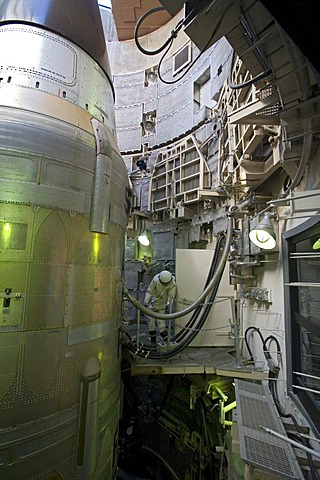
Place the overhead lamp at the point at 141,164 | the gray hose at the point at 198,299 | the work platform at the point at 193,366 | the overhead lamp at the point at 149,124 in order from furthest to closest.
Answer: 1. the overhead lamp at the point at 149,124
2. the overhead lamp at the point at 141,164
3. the gray hose at the point at 198,299
4. the work platform at the point at 193,366

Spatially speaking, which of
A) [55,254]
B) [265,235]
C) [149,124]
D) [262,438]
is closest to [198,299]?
[265,235]

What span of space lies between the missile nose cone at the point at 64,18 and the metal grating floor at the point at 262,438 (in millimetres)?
5742

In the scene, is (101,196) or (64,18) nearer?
(101,196)

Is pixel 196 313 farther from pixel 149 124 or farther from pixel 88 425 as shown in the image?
pixel 149 124

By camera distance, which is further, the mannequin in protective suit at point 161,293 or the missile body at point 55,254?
the mannequin in protective suit at point 161,293

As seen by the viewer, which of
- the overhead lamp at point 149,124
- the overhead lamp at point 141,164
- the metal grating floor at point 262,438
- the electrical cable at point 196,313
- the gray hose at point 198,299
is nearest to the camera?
the metal grating floor at point 262,438

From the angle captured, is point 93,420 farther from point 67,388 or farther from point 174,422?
point 174,422

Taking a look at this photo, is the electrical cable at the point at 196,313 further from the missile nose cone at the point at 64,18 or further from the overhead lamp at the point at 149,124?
the overhead lamp at the point at 149,124

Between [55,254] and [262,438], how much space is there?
301 cm

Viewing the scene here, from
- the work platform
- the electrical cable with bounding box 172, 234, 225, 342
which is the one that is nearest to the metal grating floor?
the work platform

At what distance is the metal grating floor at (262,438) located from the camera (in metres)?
2.39

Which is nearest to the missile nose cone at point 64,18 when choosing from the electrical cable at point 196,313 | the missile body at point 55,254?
the missile body at point 55,254

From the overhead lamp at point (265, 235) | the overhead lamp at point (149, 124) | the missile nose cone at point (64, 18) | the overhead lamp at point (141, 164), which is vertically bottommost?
the overhead lamp at point (265, 235)

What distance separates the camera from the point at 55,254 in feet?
10.4
